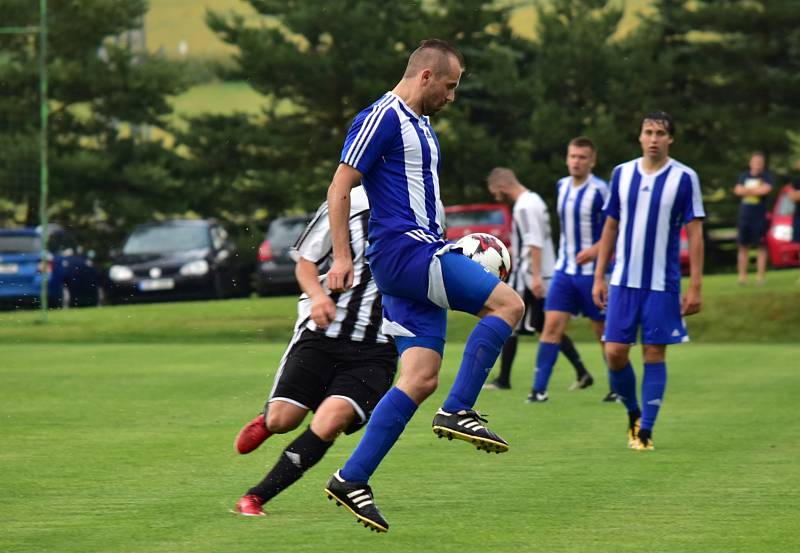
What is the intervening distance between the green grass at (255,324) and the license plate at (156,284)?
418 centimetres

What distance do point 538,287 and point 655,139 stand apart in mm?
4783

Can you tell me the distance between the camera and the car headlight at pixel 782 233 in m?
30.2

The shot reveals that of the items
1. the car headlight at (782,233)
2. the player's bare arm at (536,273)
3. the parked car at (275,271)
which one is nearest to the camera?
the player's bare arm at (536,273)

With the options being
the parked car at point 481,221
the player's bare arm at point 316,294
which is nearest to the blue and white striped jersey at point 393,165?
the player's bare arm at point 316,294

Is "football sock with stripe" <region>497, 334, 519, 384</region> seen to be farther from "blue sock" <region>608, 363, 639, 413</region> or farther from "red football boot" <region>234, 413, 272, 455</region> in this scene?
"red football boot" <region>234, 413, 272, 455</region>

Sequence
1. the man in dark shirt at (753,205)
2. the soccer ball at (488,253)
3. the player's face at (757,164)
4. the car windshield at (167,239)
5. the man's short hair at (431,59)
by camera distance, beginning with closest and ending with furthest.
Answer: the man's short hair at (431,59), the soccer ball at (488,253), the player's face at (757,164), the man in dark shirt at (753,205), the car windshield at (167,239)

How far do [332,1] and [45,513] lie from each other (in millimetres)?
37456

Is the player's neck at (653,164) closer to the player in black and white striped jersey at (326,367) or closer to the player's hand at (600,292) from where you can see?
the player's hand at (600,292)

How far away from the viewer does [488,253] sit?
7.20m

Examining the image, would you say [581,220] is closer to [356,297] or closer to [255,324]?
[356,297]

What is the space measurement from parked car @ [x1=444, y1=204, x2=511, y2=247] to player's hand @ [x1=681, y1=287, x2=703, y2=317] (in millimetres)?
23030

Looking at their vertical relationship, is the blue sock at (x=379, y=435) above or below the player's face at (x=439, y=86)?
below

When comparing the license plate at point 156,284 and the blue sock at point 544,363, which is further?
the license plate at point 156,284

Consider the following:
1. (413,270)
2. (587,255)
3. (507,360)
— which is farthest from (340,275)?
(507,360)
